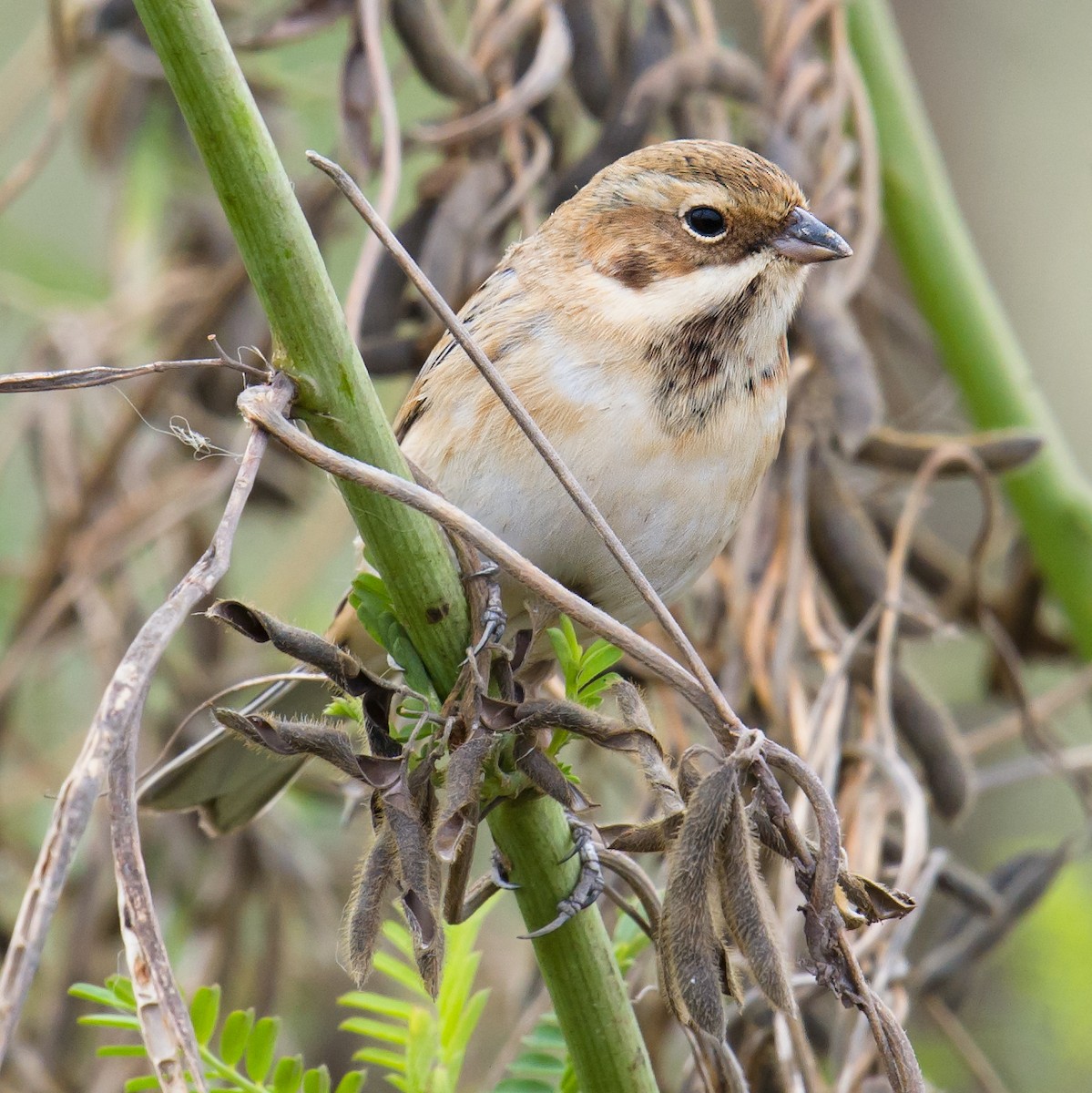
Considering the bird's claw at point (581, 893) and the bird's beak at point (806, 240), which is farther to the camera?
the bird's beak at point (806, 240)

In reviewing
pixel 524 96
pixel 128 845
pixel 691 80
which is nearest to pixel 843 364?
pixel 691 80

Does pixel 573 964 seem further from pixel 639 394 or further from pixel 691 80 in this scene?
pixel 691 80

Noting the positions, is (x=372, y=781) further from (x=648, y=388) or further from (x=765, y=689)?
(x=765, y=689)

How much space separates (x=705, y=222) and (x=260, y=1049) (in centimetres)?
132

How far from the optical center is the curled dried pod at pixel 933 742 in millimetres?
2428

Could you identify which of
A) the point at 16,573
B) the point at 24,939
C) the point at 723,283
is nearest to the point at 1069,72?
the point at 723,283

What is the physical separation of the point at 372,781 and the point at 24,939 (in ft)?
1.36

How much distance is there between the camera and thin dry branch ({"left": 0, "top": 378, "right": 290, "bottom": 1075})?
0.80 m

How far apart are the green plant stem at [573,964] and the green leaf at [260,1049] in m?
0.30

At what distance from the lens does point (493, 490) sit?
204 cm

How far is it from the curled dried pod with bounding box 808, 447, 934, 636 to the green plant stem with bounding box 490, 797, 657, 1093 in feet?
4.24

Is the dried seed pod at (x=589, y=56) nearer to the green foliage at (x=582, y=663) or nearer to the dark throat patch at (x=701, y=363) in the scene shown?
the dark throat patch at (x=701, y=363)

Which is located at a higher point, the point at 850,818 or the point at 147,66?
the point at 147,66

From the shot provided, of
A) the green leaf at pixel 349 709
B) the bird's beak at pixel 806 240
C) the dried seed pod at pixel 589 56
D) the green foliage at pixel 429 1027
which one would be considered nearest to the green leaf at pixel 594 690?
the green leaf at pixel 349 709
